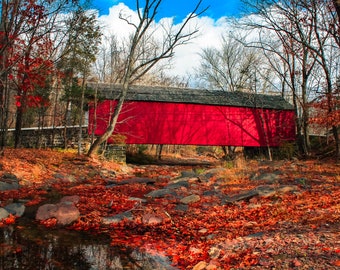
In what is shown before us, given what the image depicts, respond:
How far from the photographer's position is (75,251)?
3.60 metres

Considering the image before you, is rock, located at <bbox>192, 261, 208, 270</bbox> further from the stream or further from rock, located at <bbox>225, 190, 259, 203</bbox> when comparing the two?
rock, located at <bbox>225, 190, 259, 203</bbox>

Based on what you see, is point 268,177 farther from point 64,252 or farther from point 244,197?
point 64,252

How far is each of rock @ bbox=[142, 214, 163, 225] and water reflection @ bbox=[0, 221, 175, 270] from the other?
2.78 ft

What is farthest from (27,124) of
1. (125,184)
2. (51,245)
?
(51,245)

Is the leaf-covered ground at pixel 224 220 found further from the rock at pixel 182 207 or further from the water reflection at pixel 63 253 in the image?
the water reflection at pixel 63 253

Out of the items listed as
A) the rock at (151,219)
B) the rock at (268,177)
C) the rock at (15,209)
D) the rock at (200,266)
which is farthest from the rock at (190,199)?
the rock at (200,266)

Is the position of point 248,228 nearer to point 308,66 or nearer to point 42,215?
point 42,215

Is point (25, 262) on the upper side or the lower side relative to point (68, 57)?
lower

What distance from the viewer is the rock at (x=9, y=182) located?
674 cm

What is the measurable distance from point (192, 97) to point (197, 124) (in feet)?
4.95

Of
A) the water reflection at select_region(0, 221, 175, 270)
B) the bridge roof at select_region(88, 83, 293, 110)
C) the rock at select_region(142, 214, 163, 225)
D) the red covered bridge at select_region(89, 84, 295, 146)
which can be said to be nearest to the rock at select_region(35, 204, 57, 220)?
the water reflection at select_region(0, 221, 175, 270)

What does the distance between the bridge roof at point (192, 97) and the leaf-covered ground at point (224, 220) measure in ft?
23.8

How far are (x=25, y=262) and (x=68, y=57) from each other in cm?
1319

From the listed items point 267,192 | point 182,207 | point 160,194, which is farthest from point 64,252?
point 267,192
